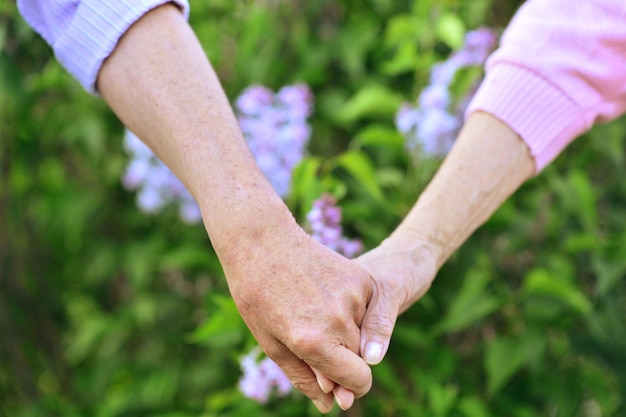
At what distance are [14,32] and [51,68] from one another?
0.39 ft

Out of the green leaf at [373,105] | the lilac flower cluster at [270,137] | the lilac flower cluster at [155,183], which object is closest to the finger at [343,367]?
the lilac flower cluster at [270,137]

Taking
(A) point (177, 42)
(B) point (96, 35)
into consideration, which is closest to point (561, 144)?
(A) point (177, 42)

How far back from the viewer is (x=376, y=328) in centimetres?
101

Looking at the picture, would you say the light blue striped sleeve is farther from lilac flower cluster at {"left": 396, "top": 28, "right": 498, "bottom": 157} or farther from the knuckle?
lilac flower cluster at {"left": 396, "top": 28, "right": 498, "bottom": 157}

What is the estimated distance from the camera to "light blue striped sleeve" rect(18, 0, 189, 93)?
1.08 meters

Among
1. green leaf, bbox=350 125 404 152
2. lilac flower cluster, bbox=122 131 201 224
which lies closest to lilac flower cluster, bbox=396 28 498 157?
green leaf, bbox=350 125 404 152

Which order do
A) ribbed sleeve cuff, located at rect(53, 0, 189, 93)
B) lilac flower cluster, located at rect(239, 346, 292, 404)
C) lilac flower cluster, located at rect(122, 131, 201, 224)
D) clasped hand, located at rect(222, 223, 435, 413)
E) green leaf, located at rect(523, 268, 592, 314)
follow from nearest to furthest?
clasped hand, located at rect(222, 223, 435, 413) → ribbed sleeve cuff, located at rect(53, 0, 189, 93) → lilac flower cluster, located at rect(239, 346, 292, 404) → green leaf, located at rect(523, 268, 592, 314) → lilac flower cluster, located at rect(122, 131, 201, 224)

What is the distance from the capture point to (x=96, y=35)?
110 cm

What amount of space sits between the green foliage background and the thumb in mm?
398

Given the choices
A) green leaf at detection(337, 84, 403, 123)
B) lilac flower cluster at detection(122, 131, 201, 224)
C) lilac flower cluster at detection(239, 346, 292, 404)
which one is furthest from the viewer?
lilac flower cluster at detection(122, 131, 201, 224)

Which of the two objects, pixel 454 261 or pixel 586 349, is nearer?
pixel 586 349

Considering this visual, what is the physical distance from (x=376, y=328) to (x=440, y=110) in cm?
77

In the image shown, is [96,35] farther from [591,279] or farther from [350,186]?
[591,279]

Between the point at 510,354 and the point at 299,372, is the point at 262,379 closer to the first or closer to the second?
the point at 299,372
